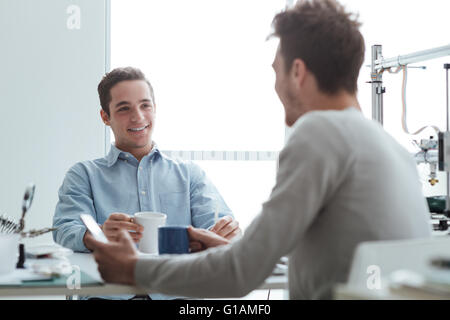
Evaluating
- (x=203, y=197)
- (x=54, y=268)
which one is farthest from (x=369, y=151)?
(x=203, y=197)

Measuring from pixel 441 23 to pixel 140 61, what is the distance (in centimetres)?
203

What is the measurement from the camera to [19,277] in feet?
4.19

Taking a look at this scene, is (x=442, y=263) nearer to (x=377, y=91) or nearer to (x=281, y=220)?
(x=281, y=220)

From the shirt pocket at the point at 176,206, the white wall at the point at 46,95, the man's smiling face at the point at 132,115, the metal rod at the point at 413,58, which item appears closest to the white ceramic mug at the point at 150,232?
the shirt pocket at the point at 176,206

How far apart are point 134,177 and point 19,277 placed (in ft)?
2.99

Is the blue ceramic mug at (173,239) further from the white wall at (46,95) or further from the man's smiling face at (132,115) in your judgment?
the white wall at (46,95)

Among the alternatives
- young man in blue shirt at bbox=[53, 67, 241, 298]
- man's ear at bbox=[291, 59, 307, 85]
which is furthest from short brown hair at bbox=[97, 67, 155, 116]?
man's ear at bbox=[291, 59, 307, 85]

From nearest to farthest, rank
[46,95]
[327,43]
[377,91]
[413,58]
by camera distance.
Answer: [327,43]
[413,58]
[377,91]
[46,95]

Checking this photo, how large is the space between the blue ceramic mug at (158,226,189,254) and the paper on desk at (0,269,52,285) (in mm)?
282

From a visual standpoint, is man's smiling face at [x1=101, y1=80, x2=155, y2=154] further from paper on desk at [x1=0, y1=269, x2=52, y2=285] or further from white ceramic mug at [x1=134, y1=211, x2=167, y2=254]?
paper on desk at [x1=0, y1=269, x2=52, y2=285]

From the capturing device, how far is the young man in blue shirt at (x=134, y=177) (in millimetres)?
2057

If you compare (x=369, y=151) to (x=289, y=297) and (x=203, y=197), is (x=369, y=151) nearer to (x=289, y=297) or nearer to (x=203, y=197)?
(x=289, y=297)

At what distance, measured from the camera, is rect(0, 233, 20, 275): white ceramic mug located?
4.24 ft

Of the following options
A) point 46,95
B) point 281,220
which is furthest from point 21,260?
point 46,95
